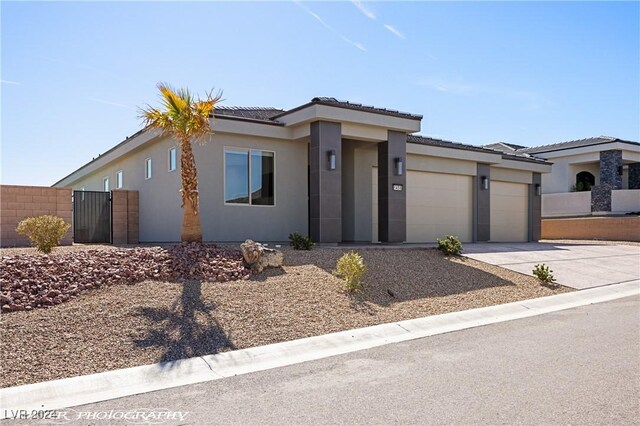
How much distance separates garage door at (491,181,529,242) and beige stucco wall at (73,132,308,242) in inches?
391

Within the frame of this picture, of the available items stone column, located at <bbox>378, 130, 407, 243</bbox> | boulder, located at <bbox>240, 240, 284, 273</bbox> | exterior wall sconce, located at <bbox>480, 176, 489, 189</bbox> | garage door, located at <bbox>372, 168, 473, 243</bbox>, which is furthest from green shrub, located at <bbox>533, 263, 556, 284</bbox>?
exterior wall sconce, located at <bbox>480, 176, 489, 189</bbox>

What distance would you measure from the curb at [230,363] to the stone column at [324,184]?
5826mm

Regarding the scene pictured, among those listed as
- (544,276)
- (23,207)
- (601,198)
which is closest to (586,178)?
(601,198)

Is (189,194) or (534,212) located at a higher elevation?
(189,194)

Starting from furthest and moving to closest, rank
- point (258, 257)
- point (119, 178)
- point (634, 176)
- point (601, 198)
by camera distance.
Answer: point (634, 176), point (601, 198), point (119, 178), point (258, 257)

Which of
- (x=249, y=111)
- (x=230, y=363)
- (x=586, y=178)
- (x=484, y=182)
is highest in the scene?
(x=249, y=111)

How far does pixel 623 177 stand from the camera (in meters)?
32.0

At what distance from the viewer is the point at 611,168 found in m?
29.7

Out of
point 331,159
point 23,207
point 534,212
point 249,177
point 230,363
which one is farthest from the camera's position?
point 534,212

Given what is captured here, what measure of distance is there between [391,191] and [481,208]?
6.38m

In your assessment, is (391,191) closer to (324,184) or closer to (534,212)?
(324,184)

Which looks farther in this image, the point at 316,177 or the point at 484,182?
the point at 484,182

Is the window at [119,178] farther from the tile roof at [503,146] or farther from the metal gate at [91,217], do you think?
the tile roof at [503,146]

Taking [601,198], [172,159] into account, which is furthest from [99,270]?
[601,198]
